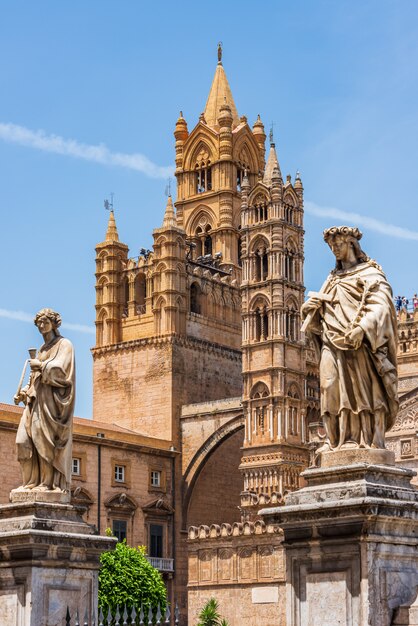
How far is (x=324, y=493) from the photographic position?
26.7 ft

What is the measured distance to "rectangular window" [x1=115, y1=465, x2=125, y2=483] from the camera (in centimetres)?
5694

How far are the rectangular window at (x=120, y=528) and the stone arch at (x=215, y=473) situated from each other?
4366 mm

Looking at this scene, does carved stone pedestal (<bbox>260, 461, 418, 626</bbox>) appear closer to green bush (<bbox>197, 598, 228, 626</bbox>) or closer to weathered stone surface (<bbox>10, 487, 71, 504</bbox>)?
weathered stone surface (<bbox>10, 487, 71, 504</bbox>)

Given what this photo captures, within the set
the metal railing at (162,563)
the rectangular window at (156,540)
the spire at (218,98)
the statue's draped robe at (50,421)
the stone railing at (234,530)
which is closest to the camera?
Answer: the statue's draped robe at (50,421)

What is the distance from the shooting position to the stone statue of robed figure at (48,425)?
34.1 feet

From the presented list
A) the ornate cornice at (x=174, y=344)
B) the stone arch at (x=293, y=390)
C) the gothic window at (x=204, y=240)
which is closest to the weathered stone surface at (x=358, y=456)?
the stone arch at (x=293, y=390)

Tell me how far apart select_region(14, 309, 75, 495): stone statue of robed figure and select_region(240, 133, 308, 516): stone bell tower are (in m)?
43.0

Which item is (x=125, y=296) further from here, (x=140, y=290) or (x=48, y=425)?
(x=48, y=425)

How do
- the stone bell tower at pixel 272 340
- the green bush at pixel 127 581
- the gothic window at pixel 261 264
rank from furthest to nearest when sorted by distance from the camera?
the gothic window at pixel 261 264, the stone bell tower at pixel 272 340, the green bush at pixel 127 581

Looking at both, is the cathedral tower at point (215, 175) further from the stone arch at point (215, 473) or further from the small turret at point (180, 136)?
the stone arch at point (215, 473)

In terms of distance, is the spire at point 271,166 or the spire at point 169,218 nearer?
the spire at point 271,166

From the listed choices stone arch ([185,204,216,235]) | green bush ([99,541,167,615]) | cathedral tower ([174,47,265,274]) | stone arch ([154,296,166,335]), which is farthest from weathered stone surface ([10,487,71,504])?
stone arch ([185,204,216,235])

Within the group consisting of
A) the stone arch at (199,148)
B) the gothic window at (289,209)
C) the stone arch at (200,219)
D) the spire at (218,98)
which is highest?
the spire at (218,98)

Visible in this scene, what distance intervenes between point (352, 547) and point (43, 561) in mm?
3376
